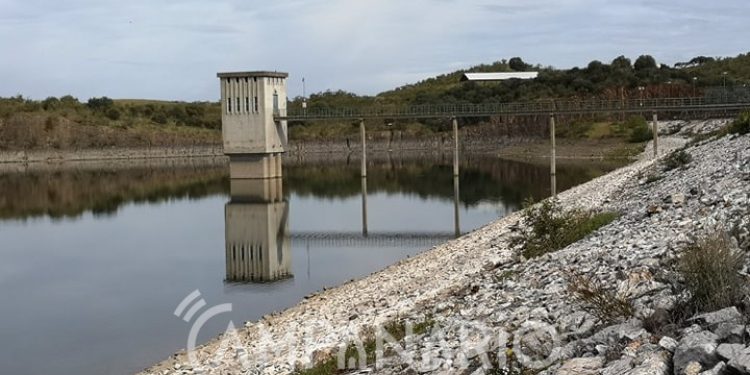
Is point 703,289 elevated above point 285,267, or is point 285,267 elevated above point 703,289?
point 703,289

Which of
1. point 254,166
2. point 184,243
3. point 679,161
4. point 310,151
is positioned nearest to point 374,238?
point 184,243

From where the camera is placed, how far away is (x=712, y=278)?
28.2ft

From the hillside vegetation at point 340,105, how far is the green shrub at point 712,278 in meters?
79.2

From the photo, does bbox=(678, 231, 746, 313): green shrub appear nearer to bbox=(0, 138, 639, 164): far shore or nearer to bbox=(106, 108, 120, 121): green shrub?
bbox=(0, 138, 639, 164): far shore

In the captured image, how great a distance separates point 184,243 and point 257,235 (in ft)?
12.4

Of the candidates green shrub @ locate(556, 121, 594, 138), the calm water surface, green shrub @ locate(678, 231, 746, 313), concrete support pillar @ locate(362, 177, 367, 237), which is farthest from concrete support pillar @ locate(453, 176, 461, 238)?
green shrub @ locate(556, 121, 594, 138)

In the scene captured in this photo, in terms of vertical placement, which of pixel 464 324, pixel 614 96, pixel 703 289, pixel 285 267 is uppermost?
pixel 614 96

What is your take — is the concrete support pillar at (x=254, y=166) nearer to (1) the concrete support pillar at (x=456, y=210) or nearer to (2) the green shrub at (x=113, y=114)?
(1) the concrete support pillar at (x=456, y=210)

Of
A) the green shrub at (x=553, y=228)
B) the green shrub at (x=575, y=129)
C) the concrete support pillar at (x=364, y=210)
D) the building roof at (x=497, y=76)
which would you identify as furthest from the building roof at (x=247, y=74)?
the building roof at (x=497, y=76)

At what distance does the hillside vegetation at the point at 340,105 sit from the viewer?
342ft

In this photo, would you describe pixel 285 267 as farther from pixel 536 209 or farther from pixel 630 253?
pixel 630 253

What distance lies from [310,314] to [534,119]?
83.5 meters

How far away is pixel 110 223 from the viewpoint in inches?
1750

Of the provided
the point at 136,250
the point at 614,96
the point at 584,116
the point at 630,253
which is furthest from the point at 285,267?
the point at 614,96
